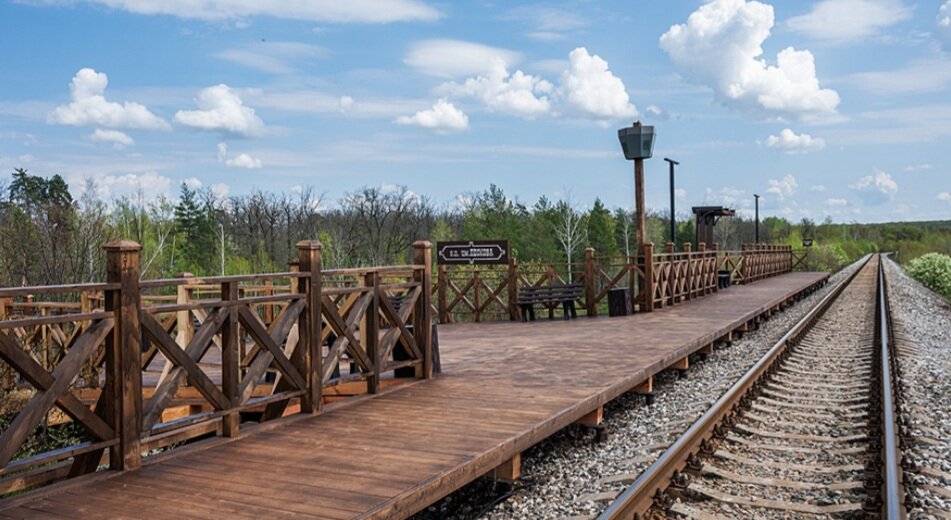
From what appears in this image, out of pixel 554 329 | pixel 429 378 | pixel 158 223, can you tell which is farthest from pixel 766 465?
pixel 158 223

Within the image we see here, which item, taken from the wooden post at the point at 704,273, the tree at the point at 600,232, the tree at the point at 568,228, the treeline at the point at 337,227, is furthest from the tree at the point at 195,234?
the wooden post at the point at 704,273

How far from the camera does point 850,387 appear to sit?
8.18 metres

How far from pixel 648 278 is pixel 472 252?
3509 mm

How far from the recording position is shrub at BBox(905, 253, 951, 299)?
3000 centimetres

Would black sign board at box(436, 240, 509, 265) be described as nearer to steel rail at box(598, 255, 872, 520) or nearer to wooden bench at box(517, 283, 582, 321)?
wooden bench at box(517, 283, 582, 321)

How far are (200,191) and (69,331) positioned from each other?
5508 centimetres

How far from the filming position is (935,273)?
33.5 metres

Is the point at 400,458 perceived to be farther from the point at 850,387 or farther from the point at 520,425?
the point at 850,387

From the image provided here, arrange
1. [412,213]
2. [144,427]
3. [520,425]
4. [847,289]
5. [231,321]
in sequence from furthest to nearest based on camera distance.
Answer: [412,213] → [847,289] → [520,425] → [231,321] → [144,427]

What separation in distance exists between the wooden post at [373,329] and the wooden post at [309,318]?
0.73m

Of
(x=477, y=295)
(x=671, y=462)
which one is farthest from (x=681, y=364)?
(x=477, y=295)

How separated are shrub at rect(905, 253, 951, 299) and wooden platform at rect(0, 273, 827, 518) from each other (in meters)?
25.8

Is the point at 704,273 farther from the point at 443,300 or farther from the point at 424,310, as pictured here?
the point at 424,310

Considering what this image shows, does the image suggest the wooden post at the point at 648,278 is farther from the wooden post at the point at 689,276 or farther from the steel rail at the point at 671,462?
the steel rail at the point at 671,462
